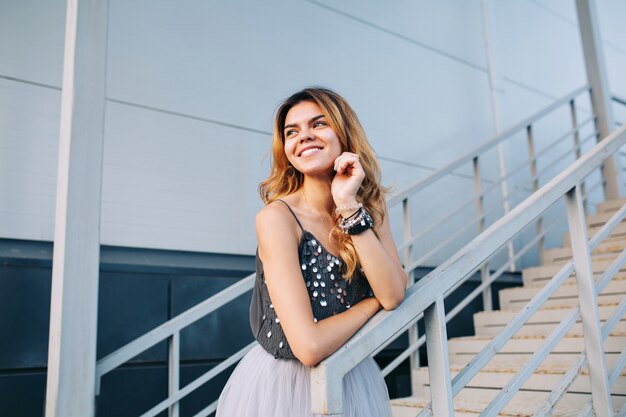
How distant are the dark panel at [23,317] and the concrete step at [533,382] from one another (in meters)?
1.67

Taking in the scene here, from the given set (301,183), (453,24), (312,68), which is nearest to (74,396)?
(301,183)

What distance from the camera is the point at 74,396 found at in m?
1.58

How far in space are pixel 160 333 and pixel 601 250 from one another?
8.45 feet

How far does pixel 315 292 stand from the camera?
129 centimetres

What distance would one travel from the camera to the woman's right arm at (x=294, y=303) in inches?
43.7

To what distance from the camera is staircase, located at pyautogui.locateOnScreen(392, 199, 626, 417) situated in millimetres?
2207

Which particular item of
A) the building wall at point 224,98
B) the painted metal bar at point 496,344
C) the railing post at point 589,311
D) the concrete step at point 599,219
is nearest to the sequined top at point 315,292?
the painted metal bar at point 496,344

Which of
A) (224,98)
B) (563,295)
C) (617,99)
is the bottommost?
(563,295)

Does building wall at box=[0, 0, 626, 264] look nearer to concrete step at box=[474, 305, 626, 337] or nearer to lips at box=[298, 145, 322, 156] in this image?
concrete step at box=[474, 305, 626, 337]

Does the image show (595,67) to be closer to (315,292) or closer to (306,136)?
(306,136)

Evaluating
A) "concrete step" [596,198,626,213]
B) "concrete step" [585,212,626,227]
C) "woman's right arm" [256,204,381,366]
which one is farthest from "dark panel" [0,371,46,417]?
"concrete step" [596,198,626,213]

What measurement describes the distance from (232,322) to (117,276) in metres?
0.60

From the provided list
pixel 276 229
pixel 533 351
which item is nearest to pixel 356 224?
pixel 276 229

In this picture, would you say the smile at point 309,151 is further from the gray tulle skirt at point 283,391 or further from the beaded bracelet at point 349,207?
the gray tulle skirt at point 283,391
